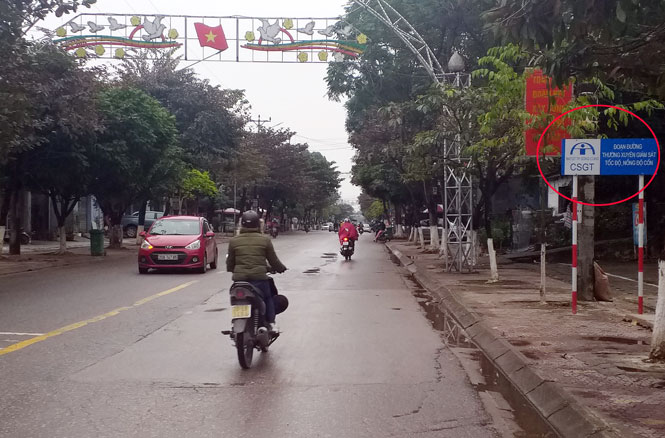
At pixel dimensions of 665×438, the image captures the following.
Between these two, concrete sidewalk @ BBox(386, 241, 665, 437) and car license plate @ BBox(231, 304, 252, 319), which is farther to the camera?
car license plate @ BBox(231, 304, 252, 319)

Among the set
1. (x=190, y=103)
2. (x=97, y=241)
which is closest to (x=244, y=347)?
(x=97, y=241)

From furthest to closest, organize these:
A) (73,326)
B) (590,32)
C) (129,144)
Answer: (129,144), (73,326), (590,32)

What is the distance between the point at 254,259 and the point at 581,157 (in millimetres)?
5355

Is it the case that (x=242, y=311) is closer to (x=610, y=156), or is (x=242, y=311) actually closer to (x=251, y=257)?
(x=251, y=257)

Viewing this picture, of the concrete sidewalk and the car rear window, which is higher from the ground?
the car rear window

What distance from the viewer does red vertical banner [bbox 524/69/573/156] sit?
1180 centimetres

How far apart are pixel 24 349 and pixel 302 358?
3.19 meters

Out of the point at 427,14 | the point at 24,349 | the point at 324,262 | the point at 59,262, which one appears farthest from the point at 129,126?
the point at 24,349

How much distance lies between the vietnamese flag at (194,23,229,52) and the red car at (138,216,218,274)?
6.41 meters

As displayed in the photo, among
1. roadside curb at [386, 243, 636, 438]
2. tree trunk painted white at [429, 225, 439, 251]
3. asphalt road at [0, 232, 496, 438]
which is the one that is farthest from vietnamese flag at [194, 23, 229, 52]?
roadside curb at [386, 243, 636, 438]

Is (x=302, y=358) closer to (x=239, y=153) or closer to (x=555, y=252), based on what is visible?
(x=555, y=252)

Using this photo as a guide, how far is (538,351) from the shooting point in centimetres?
788

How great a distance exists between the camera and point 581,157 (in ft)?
33.9

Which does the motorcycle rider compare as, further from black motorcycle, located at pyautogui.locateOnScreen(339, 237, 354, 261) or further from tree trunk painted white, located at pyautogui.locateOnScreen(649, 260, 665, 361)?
black motorcycle, located at pyautogui.locateOnScreen(339, 237, 354, 261)
